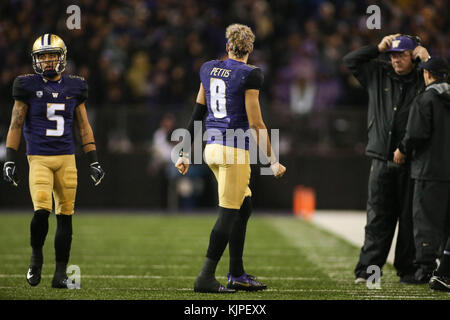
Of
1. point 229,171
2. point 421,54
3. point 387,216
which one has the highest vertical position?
point 421,54

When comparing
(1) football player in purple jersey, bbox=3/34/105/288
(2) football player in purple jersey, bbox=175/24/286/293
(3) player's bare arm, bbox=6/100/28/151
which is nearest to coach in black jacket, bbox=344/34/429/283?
(2) football player in purple jersey, bbox=175/24/286/293

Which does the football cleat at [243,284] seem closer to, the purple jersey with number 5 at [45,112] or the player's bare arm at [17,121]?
the purple jersey with number 5 at [45,112]

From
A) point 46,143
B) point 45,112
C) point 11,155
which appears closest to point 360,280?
point 46,143

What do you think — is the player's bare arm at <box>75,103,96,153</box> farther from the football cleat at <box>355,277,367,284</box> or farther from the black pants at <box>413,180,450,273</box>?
the black pants at <box>413,180,450,273</box>

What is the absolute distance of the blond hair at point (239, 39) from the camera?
6.03 metres

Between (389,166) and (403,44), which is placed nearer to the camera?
(403,44)

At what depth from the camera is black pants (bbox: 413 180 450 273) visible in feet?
21.4

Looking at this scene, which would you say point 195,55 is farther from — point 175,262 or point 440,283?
point 440,283

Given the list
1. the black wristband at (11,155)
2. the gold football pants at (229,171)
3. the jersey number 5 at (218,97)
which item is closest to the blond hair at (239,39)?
the jersey number 5 at (218,97)

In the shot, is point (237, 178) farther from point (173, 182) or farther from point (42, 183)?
point (173, 182)

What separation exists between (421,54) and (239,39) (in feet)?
5.33

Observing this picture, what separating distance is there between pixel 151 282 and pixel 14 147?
1.54 metres

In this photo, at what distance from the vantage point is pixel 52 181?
20.9ft
